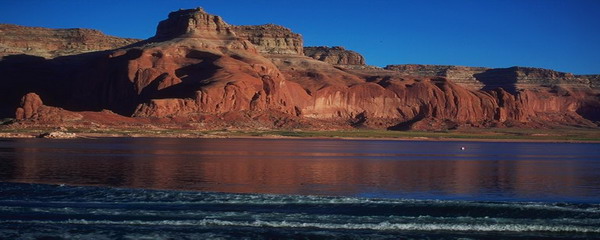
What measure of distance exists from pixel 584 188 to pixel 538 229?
44.1 ft

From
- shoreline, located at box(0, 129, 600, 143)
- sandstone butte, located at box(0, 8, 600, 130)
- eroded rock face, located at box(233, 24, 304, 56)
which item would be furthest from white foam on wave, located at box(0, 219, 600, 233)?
eroded rock face, located at box(233, 24, 304, 56)

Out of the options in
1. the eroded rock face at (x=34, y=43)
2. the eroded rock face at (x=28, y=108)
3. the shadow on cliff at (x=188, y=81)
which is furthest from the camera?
the eroded rock face at (x=34, y=43)

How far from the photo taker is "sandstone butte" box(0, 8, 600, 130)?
114 meters

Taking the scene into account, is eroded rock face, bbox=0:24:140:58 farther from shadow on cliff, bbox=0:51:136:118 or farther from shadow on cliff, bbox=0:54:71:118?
shadow on cliff, bbox=0:51:136:118

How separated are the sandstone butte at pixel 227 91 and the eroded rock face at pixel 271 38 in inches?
11.9

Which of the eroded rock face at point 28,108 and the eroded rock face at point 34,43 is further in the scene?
the eroded rock face at point 34,43

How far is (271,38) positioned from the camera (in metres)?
186

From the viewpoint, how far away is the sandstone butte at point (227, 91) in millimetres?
114188

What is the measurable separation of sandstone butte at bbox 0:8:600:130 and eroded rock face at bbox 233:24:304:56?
0.30 meters

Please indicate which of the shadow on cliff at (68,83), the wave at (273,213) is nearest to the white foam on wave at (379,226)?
the wave at (273,213)

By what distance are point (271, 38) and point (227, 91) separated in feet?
237

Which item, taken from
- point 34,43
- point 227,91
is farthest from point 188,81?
point 34,43

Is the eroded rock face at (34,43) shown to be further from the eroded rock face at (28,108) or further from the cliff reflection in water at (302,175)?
the cliff reflection in water at (302,175)

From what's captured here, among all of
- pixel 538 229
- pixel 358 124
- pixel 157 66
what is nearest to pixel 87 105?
pixel 157 66
